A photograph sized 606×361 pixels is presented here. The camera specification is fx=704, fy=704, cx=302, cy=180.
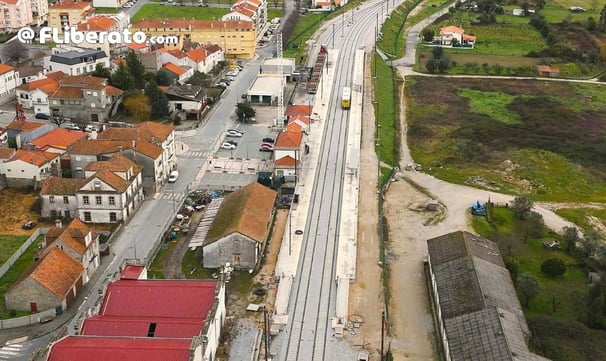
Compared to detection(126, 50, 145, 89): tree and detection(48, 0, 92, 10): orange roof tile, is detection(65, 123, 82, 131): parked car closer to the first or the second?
detection(126, 50, 145, 89): tree

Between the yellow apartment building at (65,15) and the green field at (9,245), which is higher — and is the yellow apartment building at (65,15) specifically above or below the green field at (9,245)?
above

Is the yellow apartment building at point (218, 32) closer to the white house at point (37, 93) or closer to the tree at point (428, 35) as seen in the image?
the white house at point (37, 93)

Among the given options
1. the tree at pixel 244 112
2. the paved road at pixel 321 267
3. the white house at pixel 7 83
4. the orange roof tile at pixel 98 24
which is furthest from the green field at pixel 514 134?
the white house at pixel 7 83

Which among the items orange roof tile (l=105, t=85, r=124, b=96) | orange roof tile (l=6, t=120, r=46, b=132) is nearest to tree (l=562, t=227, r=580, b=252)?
orange roof tile (l=6, t=120, r=46, b=132)

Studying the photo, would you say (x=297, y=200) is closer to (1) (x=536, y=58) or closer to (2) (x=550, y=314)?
(2) (x=550, y=314)

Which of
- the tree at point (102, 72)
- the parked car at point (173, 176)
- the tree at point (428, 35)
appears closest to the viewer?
the parked car at point (173, 176)

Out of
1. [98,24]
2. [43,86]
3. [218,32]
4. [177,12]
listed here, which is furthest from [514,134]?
[177,12]
